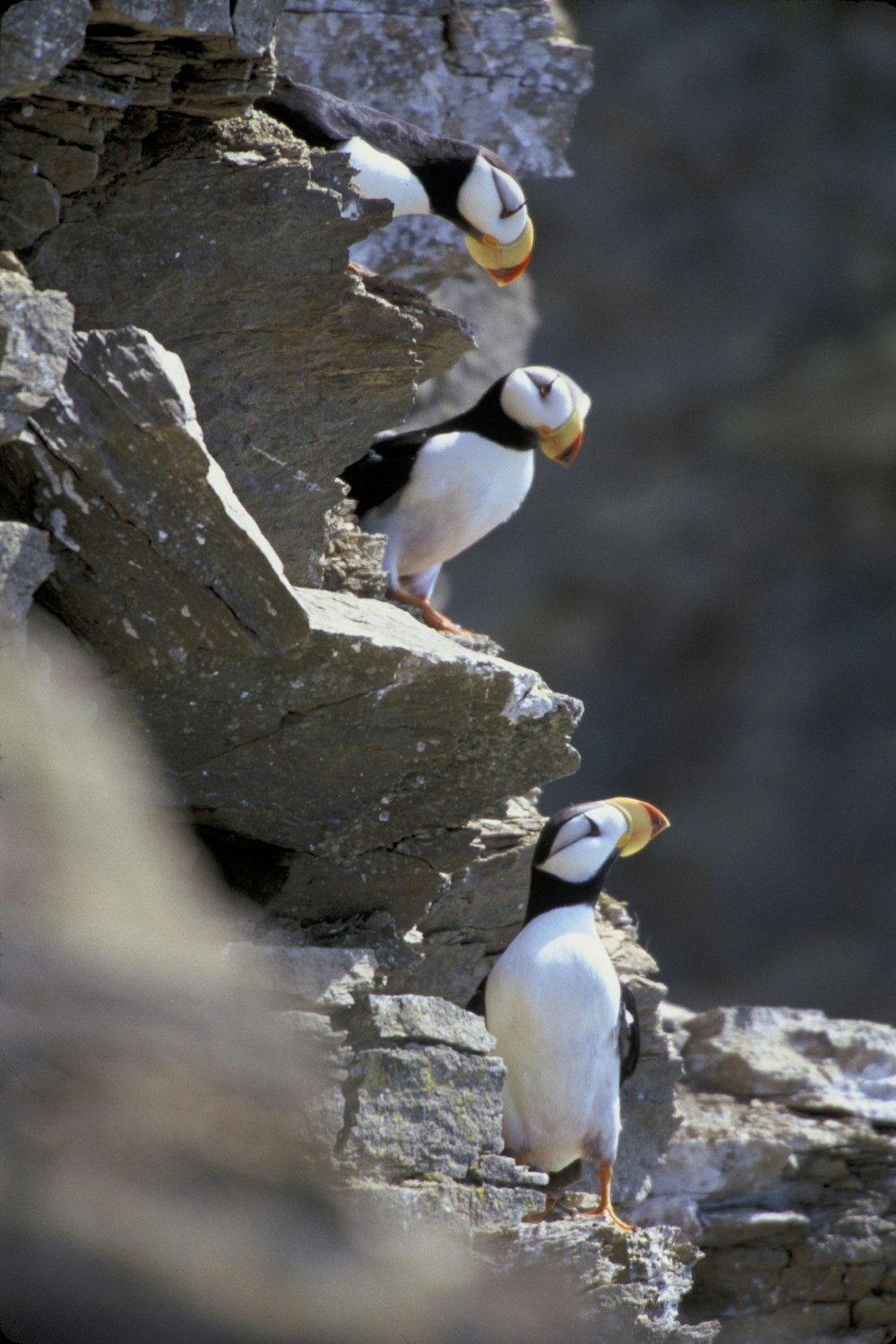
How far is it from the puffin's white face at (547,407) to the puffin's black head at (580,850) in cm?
130

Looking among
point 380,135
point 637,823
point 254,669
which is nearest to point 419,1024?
point 254,669

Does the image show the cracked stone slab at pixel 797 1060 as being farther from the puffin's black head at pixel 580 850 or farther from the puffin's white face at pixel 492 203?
the puffin's white face at pixel 492 203

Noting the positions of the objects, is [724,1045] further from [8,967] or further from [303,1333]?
[8,967]

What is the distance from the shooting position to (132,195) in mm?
3043

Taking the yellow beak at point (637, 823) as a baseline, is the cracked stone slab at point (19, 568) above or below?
above

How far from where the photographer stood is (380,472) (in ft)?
15.3

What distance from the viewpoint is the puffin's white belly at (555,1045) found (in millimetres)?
3715

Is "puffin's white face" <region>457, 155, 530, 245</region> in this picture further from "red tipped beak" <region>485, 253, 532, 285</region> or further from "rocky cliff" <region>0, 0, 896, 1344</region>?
"rocky cliff" <region>0, 0, 896, 1344</region>

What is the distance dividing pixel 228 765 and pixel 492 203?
2610mm

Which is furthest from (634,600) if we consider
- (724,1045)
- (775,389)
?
(724,1045)

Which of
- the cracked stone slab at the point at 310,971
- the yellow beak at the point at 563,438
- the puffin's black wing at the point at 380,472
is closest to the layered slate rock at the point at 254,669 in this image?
the cracked stone slab at the point at 310,971

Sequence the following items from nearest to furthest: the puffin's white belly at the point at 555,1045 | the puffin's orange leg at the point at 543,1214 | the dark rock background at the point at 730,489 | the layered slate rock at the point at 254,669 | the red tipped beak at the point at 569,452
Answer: the layered slate rock at the point at 254,669 < the puffin's orange leg at the point at 543,1214 < the puffin's white belly at the point at 555,1045 < the red tipped beak at the point at 569,452 < the dark rock background at the point at 730,489

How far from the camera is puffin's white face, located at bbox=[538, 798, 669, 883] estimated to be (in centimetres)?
398

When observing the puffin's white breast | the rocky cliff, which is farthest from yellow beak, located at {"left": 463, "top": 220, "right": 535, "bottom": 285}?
the rocky cliff
